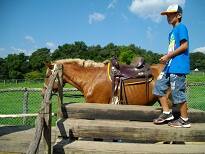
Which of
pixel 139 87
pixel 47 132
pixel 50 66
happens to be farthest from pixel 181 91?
pixel 50 66

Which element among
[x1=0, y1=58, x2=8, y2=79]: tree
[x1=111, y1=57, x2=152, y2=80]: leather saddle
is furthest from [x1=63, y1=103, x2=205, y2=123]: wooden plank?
[x1=0, y1=58, x2=8, y2=79]: tree

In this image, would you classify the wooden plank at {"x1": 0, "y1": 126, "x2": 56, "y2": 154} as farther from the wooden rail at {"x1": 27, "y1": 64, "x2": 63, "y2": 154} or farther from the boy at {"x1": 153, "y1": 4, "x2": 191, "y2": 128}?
the boy at {"x1": 153, "y1": 4, "x2": 191, "y2": 128}

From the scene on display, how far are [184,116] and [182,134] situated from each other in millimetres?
304

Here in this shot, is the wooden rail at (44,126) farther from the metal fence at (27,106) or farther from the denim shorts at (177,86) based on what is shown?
the metal fence at (27,106)

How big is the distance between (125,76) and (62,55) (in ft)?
233

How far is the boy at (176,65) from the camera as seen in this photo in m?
4.19

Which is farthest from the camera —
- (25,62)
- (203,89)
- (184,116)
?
(25,62)

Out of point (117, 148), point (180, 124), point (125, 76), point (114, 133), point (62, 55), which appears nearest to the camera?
point (117, 148)

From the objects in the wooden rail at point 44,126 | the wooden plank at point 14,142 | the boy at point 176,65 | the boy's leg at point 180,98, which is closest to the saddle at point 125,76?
the boy at point 176,65

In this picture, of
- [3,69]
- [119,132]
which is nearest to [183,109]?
[119,132]

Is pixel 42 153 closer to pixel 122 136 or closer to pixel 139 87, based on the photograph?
pixel 122 136

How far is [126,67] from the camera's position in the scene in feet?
22.1

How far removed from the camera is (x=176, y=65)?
4273 millimetres

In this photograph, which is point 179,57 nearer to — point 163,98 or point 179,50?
point 179,50
